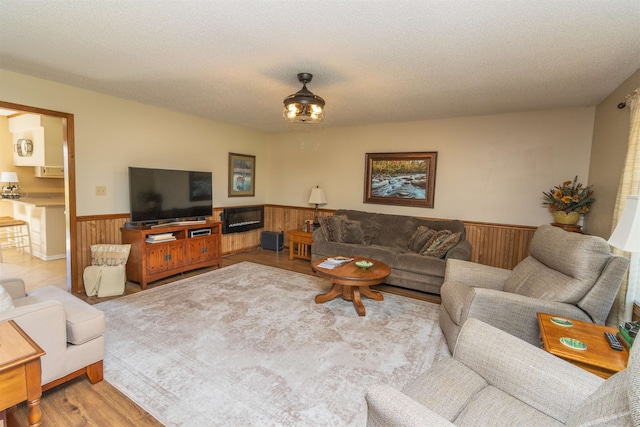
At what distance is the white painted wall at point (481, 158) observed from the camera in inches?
154

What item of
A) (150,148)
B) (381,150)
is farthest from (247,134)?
(381,150)

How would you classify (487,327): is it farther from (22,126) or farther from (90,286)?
(22,126)

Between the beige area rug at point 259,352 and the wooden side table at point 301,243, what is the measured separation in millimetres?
1526

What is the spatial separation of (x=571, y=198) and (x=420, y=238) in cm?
177

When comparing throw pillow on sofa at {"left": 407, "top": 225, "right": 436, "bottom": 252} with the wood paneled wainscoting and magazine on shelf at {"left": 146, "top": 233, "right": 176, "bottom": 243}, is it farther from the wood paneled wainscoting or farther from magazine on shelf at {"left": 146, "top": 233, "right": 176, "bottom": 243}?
magazine on shelf at {"left": 146, "top": 233, "right": 176, "bottom": 243}

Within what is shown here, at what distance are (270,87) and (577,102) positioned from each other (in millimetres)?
3601

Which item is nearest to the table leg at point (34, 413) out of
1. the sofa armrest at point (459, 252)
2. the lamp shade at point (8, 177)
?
the sofa armrest at point (459, 252)

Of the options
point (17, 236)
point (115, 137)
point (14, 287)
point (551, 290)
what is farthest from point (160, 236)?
point (551, 290)

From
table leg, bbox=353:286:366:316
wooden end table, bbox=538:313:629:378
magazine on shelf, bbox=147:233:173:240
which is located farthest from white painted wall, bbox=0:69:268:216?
wooden end table, bbox=538:313:629:378

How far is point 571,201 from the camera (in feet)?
11.4

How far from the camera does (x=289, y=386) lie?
79.5 inches

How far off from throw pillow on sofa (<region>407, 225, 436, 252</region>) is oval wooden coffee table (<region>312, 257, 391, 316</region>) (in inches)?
38.2

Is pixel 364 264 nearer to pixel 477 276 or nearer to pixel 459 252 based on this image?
pixel 477 276

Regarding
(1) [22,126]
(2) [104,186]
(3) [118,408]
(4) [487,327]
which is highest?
(1) [22,126]
